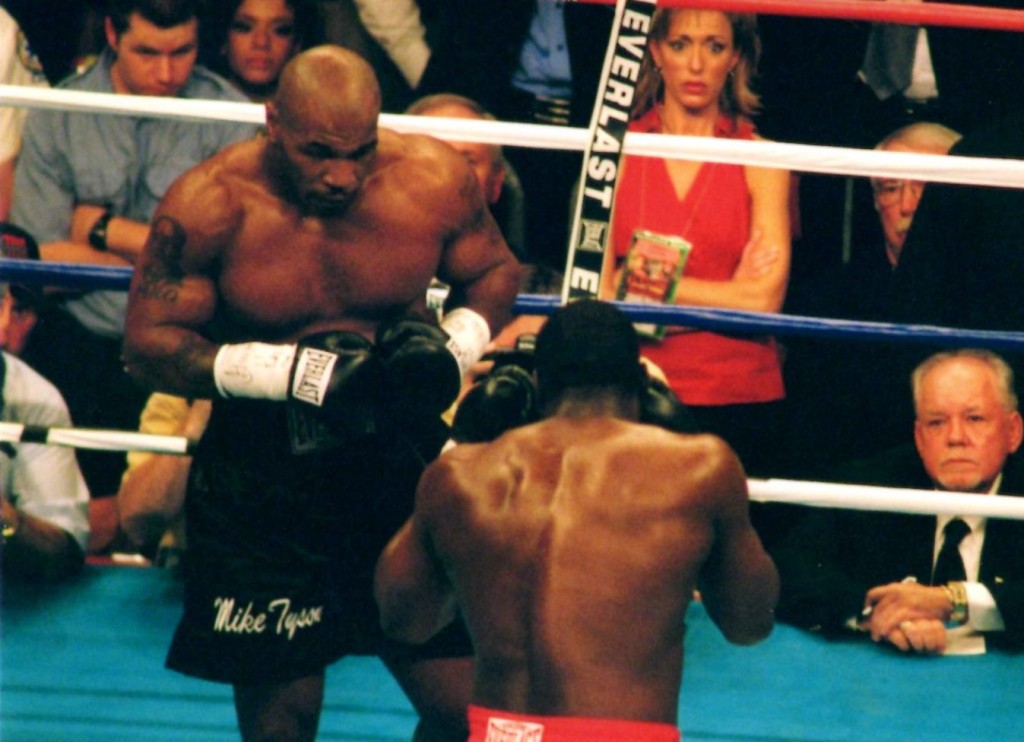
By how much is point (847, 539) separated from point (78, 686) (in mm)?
1419

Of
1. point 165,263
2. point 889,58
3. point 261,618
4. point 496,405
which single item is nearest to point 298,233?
point 165,263

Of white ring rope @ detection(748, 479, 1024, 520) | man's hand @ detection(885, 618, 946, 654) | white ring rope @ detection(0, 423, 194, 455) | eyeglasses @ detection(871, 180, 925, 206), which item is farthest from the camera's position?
eyeglasses @ detection(871, 180, 925, 206)

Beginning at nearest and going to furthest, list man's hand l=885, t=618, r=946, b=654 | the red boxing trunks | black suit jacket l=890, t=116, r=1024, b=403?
the red boxing trunks < man's hand l=885, t=618, r=946, b=654 < black suit jacket l=890, t=116, r=1024, b=403

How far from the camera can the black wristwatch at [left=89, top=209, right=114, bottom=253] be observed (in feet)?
12.1

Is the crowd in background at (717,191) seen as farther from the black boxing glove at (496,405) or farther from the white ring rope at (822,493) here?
the black boxing glove at (496,405)

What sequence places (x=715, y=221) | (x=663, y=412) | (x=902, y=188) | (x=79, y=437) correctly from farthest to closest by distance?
(x=902, y=188), (x=715, y=221), (x=79, y=437), (x=663, y=412)

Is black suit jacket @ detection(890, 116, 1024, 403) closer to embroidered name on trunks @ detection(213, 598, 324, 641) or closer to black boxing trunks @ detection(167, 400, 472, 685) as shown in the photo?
black boxing trunks @ detection(167, 400, 472, 685)

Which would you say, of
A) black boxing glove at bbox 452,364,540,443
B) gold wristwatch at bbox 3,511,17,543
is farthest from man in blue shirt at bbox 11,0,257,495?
black boxing glove at bbox 452,364,540,443

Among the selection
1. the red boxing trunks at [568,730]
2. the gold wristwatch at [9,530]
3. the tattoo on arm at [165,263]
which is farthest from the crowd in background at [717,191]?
the red boxing trunks at [568,730]

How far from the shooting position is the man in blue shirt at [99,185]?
3707 millimetres

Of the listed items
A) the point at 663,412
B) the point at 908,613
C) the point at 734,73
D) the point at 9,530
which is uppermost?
the point at 734,73

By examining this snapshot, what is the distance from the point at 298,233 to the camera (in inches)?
102

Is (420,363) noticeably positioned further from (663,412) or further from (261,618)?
(261,618)

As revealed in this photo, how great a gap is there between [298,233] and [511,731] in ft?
2.74
